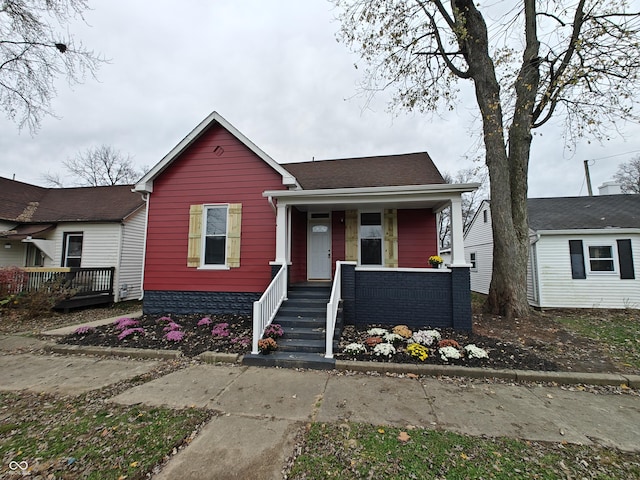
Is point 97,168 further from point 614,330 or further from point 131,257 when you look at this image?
point 614,330

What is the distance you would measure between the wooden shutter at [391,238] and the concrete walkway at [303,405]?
13.8 feet

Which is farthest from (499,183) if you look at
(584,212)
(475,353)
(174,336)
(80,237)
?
(80,237)

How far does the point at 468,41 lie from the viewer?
A: 7.89 metres

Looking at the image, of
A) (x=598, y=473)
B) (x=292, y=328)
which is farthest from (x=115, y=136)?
(x=598, y=473)

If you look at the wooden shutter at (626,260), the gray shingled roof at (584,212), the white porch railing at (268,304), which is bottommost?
the white porch railing at (268,304)

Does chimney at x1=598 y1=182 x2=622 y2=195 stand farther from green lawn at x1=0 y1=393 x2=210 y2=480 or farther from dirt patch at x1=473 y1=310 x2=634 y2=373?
green lawn at x1=0 y1=393 x2=210 y2=480

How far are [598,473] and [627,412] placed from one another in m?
1.69

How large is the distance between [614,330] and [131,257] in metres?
16.3

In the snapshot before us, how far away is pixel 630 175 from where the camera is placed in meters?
22.8

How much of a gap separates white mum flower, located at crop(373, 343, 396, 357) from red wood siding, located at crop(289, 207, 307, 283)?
125 inches

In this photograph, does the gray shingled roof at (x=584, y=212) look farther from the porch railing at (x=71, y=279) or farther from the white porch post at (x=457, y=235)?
the porch railing at (x=71, y=279)

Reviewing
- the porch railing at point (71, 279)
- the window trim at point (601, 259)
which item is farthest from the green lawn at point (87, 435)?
the window trim at point (601, 259)

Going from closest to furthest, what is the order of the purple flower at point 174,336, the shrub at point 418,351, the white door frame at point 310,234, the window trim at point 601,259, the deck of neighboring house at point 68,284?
the shrub at point 418,351
the purple flower at point 174,336
the white door frame at point 310,234
the deck of neighboring house at point 68,284
the window trim at point 601,259

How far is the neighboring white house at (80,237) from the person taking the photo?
10906mm
